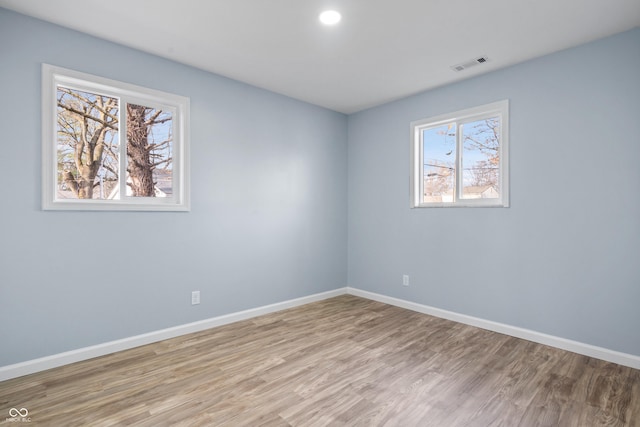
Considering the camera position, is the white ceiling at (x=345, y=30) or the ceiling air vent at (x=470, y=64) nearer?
the white ceiling at (x=345, y=30)

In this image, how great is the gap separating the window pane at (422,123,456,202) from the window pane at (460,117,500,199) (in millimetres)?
147

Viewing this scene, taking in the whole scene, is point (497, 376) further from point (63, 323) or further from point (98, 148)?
point (98, 148)

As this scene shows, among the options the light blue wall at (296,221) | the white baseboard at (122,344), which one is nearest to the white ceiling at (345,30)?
the light blue wall at (296,221)

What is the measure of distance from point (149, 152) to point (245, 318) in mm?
2019

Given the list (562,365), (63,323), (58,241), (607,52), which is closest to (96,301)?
(63,323)

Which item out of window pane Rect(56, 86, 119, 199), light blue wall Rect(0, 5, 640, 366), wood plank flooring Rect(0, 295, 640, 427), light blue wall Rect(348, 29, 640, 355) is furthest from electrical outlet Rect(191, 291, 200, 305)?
light blue wall Rect(348, 29, 640, 355)

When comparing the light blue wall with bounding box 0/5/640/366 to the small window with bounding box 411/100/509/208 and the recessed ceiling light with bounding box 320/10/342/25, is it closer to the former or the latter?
the small window with bounding box 411/100/509/208

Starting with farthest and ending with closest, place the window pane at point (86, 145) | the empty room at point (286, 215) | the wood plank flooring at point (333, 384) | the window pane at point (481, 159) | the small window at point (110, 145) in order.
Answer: the window pane at point (481, 159), the window pane at point (86, 145), the small window at point (110, 145), the empty room at point (286, 215), the wood plank flooring at point (333, 384)

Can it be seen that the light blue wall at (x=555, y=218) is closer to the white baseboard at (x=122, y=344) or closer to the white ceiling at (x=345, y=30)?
the white ceiling at (x=345, y=30)

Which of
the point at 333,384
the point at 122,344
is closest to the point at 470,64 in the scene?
the point at 333,384

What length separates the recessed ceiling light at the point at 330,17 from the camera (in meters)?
2.33

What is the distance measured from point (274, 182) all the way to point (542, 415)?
3199mm

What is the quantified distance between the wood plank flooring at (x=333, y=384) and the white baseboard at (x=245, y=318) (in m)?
0.08

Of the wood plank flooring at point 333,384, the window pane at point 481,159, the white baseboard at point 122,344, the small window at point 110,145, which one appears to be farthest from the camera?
the window pane at point 481,159
